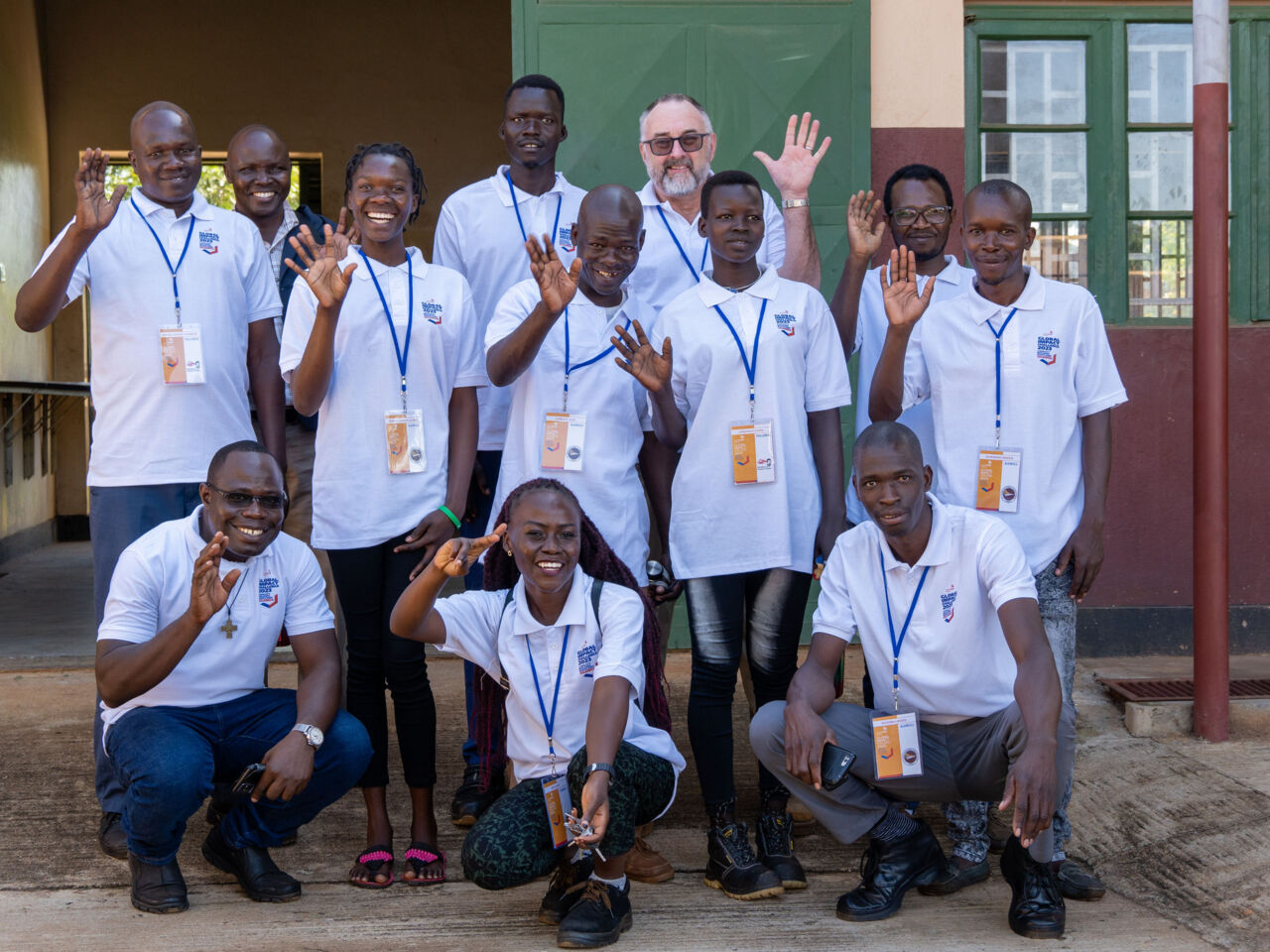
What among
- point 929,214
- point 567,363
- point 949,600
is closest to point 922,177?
point 929,214

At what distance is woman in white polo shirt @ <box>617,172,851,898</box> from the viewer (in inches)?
144

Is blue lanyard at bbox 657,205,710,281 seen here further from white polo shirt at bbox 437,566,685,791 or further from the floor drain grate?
the floor drain grate

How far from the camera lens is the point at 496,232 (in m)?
4.26

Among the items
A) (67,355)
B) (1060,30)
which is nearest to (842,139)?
(1060,30)

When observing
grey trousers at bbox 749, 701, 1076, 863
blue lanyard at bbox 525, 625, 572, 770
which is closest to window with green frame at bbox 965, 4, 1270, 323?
grey trousers at bbox 749, 701, 1076, 863

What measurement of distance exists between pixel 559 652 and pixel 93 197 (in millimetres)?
1690

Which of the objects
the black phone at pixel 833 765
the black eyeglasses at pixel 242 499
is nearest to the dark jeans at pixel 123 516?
the black eyeglasses at pixel 242 499

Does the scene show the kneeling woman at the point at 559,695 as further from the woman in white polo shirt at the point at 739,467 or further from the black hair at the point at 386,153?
the black hair at the point at 386,153

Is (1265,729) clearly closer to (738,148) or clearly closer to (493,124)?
(738,148)

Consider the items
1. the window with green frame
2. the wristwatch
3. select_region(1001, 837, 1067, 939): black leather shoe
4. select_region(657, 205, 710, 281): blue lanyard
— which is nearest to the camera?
select_region(1001, 837, 1067, 939): black leather shoe

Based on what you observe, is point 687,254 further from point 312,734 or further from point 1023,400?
point 312,734

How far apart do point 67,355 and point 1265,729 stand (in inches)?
399

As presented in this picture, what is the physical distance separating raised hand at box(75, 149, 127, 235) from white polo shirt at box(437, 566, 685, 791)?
1337 millimetres

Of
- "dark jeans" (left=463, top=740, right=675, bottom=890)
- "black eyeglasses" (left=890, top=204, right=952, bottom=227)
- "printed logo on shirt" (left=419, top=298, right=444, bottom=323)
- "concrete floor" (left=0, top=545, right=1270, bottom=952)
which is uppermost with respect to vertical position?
"black eyeglasses" (left=890, top=204, right=952, bottom=227)
